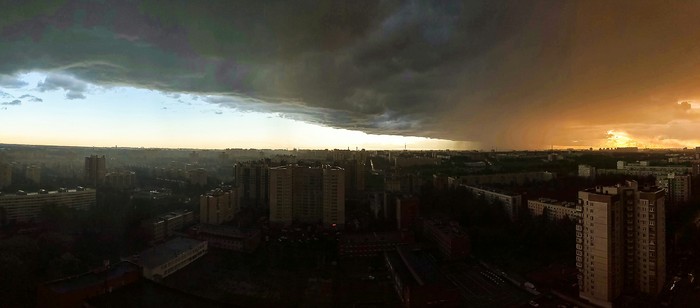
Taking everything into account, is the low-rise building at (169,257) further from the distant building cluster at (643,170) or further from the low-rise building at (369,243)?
the distant building cluster at (643,170)

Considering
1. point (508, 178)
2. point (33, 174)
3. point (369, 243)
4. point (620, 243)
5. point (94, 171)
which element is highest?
point (94, 171)

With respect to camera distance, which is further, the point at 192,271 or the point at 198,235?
the point at 198,235

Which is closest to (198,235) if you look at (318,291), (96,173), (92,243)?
(92,243)

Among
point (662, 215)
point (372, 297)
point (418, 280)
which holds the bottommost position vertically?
point (372, 297)

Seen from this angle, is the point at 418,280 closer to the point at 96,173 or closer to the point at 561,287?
the point at 561,287

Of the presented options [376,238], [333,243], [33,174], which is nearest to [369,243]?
[376,238]

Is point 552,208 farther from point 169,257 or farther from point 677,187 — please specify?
point 169,257
